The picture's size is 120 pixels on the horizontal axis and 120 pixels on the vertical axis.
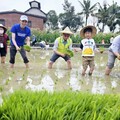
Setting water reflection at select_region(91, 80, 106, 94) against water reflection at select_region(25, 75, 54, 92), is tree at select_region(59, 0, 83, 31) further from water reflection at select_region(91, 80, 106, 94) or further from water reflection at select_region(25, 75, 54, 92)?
water reflection at select_region(91, 80, 106, 94)

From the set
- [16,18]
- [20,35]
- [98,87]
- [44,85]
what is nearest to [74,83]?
[98,87]

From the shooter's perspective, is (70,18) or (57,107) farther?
(70,18)

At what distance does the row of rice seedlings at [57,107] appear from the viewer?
2715 mm

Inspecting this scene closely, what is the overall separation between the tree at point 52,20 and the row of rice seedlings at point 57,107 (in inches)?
2523

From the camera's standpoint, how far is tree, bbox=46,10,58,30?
68.1 m

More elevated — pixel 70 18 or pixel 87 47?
pixel 70 18

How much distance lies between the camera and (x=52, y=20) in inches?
2712

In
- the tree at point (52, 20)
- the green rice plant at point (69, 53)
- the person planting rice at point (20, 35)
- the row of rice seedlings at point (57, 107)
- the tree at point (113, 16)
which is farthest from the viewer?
the tree at point (52, 20)

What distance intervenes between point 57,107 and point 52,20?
2623 inches

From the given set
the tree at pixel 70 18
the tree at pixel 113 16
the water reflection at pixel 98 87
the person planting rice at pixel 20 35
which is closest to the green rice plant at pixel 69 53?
the person planting rice at pixel 20 35

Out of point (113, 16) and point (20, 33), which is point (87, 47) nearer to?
point (20, 33)

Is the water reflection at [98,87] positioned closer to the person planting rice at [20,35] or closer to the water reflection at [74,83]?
the water reflection at [74,83]

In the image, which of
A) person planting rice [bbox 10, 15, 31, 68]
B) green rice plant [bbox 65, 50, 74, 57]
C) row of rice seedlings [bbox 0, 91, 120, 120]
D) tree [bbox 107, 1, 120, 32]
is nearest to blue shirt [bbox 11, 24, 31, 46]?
person planting rice [bbox 10, 15, 31, 68]

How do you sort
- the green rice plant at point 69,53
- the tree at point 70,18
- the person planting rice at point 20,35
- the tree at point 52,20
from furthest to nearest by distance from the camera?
1. the tree at point 52,20
2. the tree at point 70,18
3. the green rice plant at point 69,53
4. the person planting rice at point 20,35
